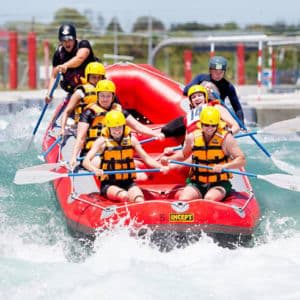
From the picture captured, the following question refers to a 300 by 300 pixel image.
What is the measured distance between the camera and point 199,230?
5969 mm

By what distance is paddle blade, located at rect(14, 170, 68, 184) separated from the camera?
6586mm

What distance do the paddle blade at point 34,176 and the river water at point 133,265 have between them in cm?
45

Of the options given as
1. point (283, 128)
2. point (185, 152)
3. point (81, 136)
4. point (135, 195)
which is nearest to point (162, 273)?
point (135, 195)

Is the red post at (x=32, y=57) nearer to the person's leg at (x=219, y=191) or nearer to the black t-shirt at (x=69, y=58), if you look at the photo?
the black t-shirt at (x=69, y=58)

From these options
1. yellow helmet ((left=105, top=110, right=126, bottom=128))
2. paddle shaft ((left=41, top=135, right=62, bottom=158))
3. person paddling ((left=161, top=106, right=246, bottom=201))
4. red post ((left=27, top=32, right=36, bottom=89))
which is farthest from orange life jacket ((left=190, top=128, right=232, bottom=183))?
red post ((left=27, top=32, right=36, bottom=89))

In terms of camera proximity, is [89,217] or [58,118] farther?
[58,118]

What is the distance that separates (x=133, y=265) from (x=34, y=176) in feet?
4.71

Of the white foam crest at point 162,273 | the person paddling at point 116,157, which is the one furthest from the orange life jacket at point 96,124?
the white foam crest at point 162,273

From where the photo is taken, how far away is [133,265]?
5684mm

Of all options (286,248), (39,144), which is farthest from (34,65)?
(286,248)

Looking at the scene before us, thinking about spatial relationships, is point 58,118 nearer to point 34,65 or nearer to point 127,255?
point 127,255

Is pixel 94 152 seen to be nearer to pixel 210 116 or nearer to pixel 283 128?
pixel 210 116

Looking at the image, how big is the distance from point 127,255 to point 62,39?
10.7 feet

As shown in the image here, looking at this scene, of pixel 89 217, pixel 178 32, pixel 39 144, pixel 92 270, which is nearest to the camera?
pixel 92 270
